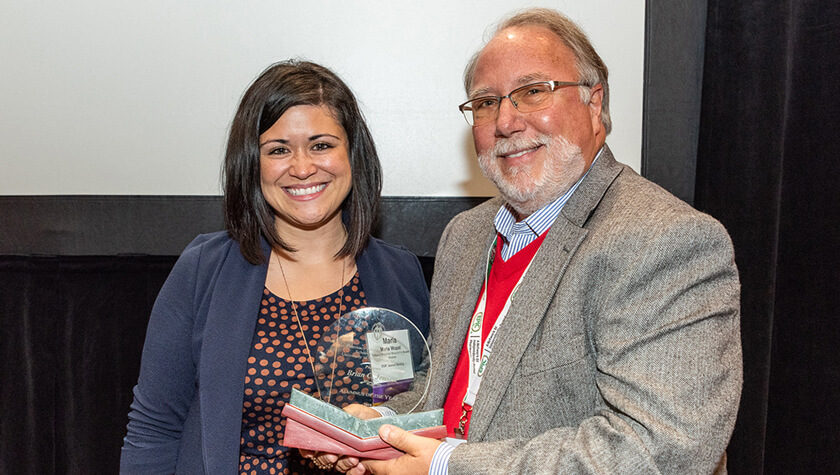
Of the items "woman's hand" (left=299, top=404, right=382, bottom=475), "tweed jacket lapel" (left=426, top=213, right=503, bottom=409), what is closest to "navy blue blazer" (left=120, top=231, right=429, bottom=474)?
"tweed jacket lapel" (left=426, top=213, right=503, bottom=409)

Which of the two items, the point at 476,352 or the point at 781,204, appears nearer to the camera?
the point at 476,352

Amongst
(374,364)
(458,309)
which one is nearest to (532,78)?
(458,309)

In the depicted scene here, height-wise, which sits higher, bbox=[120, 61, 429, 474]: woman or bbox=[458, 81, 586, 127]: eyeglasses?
bbox=[458, 81, 586, 127]: eyeglasses

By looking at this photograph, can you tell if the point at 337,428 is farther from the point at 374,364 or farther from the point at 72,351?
the point at 72,351

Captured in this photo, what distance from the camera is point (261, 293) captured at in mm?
1991

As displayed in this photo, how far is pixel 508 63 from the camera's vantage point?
1.61 m

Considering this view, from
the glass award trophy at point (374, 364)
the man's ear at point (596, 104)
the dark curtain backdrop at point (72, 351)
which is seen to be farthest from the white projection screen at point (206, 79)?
the glass award trophy at point (374, 364)

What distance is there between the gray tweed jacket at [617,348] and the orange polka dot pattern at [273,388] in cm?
65

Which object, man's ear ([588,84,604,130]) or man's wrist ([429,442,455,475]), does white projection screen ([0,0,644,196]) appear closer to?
man's ear ([588,84,604,130])

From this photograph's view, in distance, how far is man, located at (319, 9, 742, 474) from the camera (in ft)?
4.01

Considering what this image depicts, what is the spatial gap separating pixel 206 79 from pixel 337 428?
1.86 meters

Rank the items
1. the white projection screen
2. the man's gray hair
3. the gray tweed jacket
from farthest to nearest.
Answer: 1. the white projection screen
2. the man's gray hair
3. the gray tweed jacket

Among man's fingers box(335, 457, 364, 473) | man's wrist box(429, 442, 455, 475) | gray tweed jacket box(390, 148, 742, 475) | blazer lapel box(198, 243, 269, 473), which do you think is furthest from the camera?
blazer lapel box(198, 243, 269, 473)

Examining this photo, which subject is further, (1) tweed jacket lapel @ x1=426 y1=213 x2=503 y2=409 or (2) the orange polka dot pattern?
(2) the orange polka dot pattern
